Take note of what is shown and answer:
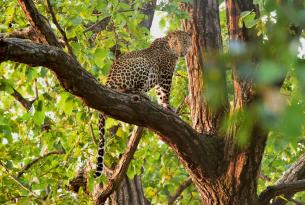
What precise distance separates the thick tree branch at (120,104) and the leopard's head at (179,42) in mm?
1192

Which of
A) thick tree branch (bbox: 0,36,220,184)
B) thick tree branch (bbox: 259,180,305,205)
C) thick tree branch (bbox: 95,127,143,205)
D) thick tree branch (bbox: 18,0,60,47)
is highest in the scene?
thick tree branch (bbox: 18,0,60,47)

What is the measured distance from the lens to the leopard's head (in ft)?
18.5

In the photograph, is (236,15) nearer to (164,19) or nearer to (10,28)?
(164,19)

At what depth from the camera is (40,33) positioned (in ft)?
13.1

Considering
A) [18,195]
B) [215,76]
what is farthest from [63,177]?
[215,76]

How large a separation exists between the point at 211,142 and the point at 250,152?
45cm

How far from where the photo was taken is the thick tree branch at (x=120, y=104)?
3.46m

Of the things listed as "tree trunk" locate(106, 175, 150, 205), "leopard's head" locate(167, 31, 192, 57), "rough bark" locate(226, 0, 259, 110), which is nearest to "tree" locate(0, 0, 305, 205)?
"rough bark" locate(226, 0, 259, 110)

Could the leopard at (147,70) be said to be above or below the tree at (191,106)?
above

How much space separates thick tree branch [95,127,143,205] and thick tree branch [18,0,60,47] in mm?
1457

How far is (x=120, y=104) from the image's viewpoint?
399 cm

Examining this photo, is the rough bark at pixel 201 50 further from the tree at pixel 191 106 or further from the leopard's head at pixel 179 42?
the leopard's head at pixel 179 42

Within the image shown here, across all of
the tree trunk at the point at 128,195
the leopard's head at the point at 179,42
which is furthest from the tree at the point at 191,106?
the tree trunk at the point at 128,195

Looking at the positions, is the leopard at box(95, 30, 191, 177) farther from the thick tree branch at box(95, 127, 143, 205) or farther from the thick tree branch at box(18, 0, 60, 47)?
the thick tree branch at box(18, 0, 60, 47)
